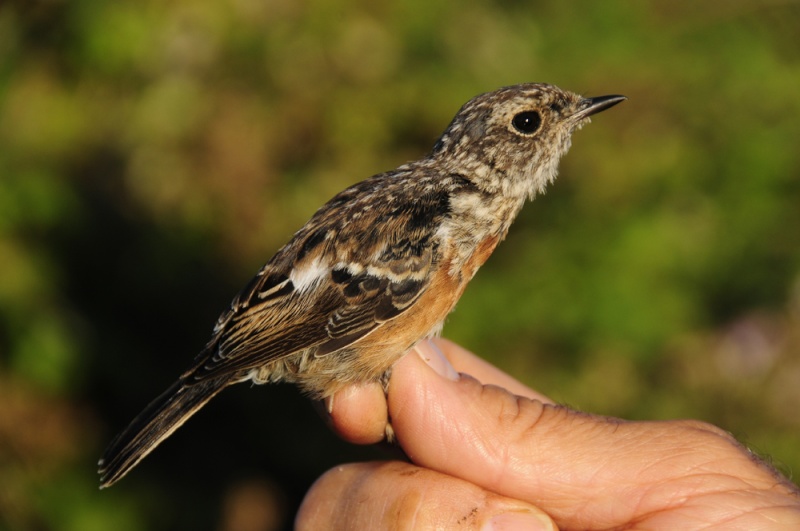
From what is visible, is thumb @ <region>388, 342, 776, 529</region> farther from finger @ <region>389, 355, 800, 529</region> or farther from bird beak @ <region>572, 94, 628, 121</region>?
bird beak @ <region>572, 94, 628, 121</region>

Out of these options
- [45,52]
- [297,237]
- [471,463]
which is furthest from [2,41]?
[471,463]

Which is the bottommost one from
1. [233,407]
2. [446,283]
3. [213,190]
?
[233,407]

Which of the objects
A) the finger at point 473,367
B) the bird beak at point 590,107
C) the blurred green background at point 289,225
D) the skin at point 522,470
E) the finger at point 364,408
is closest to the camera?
the skin at point 522,470

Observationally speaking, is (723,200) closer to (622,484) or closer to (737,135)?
(737,135)

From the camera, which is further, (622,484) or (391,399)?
(391,399)

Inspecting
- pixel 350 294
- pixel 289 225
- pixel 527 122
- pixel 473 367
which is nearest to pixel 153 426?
pixel 350 294

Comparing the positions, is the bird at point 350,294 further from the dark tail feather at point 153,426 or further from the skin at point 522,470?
the skin at point 522,470

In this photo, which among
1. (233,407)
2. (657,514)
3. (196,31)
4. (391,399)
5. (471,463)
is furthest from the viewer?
(196,31)

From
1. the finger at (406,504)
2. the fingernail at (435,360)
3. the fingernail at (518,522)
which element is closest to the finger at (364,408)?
the fingernail at (435,360)
